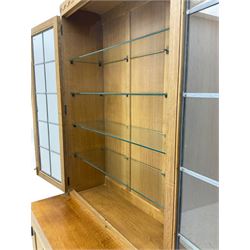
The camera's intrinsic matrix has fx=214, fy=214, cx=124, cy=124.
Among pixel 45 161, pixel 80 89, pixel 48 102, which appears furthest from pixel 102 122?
pixel 45 161

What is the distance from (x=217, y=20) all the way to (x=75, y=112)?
1.38 metres

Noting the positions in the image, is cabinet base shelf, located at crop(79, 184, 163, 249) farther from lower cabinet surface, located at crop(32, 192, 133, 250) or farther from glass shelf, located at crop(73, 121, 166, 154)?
glass shelf, located at crop(73, 121, 166, 154)

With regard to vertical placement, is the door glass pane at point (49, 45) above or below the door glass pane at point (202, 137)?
above

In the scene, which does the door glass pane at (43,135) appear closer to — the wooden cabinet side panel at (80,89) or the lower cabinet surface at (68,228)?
the wooden cabinet side panel at (80,89)

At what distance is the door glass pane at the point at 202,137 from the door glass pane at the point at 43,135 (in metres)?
1.50

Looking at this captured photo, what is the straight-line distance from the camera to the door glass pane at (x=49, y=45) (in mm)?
1728

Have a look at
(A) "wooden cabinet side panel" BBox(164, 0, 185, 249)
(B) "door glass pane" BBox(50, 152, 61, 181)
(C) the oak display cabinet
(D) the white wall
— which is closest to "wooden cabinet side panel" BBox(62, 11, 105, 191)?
(C) the oak display cabinet

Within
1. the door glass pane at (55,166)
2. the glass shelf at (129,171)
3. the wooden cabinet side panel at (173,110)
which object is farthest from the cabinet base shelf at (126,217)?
the wooden cabinet side panel at (173,110)

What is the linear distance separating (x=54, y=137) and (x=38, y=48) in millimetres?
809

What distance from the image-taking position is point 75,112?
1.85 metres

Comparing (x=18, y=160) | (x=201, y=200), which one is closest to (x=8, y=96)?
(x=18, y=160)

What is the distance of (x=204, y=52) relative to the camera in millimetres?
781

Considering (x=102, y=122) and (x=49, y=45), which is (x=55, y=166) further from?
(x=49, y=45)
